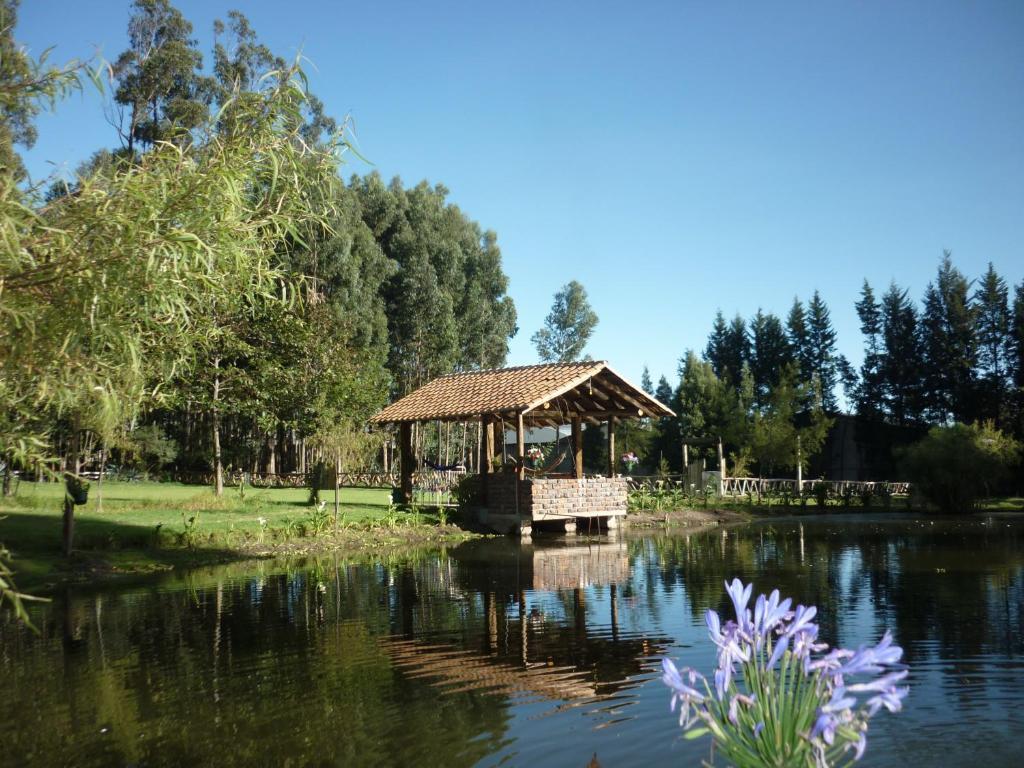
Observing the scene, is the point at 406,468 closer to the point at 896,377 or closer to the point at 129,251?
the point at 129,251

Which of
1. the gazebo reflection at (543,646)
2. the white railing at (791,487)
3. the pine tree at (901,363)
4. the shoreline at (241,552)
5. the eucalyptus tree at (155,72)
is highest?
the eucalyptus tree at (155,72)


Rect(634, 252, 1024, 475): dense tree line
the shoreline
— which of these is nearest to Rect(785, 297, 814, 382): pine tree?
Rect(634, 252, 1024, 475): dense tree line

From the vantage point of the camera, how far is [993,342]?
171 feet

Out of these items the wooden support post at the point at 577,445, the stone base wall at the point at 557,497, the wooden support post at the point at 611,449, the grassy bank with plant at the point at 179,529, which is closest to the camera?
the grassy bank with plant at the point at 179,529

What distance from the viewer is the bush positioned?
97.8 ft

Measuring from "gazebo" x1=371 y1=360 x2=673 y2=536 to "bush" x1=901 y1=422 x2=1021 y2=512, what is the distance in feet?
36.0

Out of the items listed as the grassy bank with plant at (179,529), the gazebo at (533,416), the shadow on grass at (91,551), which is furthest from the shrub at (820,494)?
the shadow on grass at (91,551)

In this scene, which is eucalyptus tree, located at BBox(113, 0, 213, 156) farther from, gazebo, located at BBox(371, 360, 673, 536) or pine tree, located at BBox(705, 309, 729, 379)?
pine tree, located at BBox(705, 309, 729, 379)

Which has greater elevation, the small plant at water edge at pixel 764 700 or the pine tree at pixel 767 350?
the pine tree at pixel 767 350

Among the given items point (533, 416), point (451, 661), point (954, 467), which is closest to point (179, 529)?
point (451, 661)

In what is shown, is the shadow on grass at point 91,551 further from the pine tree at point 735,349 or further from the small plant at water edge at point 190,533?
the pine tree at point 735,349

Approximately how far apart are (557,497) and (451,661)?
15.1 m

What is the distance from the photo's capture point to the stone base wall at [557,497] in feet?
75.7

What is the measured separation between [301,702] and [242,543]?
11.8 metres
